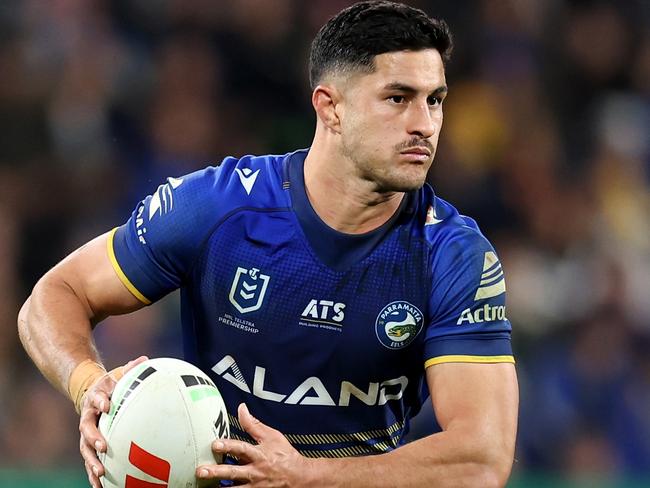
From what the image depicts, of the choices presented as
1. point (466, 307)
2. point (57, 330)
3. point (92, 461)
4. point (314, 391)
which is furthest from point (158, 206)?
point (466, 307)

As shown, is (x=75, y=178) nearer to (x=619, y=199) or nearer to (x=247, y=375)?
(x=619, y=199)

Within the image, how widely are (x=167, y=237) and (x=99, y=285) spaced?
1.17ft

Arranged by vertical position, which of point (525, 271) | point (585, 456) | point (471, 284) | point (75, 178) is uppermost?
point (471, 284)

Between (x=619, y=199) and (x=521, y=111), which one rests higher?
(x=521, y=111)

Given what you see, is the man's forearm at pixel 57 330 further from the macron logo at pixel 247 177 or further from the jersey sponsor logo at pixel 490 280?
the jersey sponsor logo at pixel 490 280

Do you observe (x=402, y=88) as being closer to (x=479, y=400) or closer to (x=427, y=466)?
(x=479, y=400)

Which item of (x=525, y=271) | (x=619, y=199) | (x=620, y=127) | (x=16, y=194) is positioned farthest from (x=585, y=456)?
(x=16, y=194)

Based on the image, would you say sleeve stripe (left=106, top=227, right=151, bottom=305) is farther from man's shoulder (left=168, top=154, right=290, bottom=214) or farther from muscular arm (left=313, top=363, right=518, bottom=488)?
muscular arm (left=313, top=363, right=518, bottom=488)

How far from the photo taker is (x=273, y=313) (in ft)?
15.8

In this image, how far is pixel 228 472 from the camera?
160 inches

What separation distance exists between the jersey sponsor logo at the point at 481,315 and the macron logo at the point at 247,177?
3.27 feet

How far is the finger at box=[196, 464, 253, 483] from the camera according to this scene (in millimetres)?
4062

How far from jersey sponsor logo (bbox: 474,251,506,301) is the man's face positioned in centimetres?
41

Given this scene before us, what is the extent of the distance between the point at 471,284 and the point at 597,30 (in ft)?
24.2
